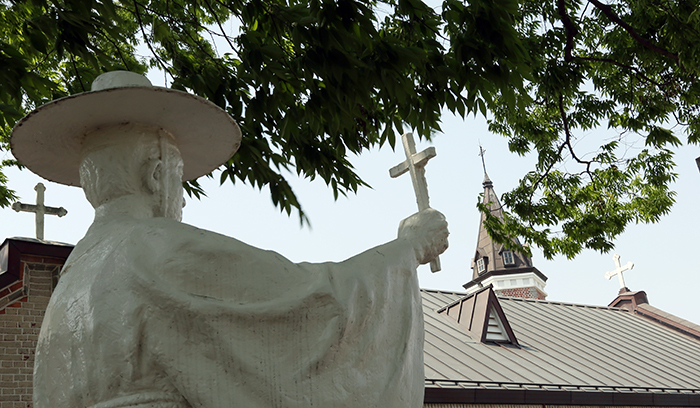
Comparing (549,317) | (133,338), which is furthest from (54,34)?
(549,317)

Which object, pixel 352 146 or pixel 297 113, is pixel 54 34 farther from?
pixel 352 146

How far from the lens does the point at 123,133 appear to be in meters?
2.47

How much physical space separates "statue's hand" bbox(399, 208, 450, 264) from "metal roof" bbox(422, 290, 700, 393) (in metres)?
9.88

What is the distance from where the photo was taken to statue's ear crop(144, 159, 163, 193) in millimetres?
2459

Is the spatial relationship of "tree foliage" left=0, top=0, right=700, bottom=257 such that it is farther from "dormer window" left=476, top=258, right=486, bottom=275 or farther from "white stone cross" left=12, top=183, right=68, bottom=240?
"dormer window" left=476, top=258, right=486, bottom=275

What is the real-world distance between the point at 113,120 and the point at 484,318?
48.3 feet

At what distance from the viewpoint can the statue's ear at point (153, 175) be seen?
2459 millimetres

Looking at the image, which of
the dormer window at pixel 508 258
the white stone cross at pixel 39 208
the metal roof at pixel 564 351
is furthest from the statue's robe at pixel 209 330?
the dormer window at pixel 508 258

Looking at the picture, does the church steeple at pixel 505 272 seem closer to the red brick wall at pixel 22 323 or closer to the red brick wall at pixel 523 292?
the red brick wall at pixel 523 292

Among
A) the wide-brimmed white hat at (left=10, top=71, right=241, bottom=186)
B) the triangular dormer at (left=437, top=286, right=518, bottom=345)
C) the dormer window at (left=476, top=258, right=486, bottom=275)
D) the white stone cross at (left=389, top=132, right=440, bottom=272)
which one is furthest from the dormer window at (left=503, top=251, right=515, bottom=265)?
the wide-brimmed white hat at (left=10, top=71, right=241, bottom=186)

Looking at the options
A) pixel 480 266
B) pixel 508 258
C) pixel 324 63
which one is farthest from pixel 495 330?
pixel 480 266

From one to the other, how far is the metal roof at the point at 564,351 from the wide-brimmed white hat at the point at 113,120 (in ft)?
33.2

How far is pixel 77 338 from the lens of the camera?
2.16 metres

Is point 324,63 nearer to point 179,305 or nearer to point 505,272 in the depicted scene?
point 179,305
